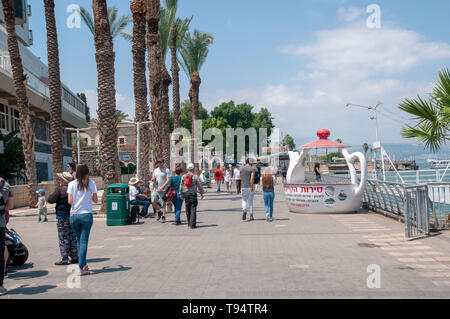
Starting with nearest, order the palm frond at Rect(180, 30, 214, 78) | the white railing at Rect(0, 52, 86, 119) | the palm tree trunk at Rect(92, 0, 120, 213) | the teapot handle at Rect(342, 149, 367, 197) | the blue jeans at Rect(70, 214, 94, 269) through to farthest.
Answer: the blue jeans at Rect(70, 214, 94, 269)
the teapot handle at Rect(342, 149, 367, 197)
the palm tree trunk at Rect(92, 0, 120, 213)
the white railing at Rect(0, 52, 86, 119)
the palm frond at Rect(180, 30, 214, 78)

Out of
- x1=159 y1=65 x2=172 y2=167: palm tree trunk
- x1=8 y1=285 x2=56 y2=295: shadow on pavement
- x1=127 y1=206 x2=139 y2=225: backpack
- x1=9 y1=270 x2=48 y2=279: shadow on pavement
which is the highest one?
x1=159 y1=65 x2=172 y2=167: palm tree trunk

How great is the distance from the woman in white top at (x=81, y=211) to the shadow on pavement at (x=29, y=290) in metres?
0.75

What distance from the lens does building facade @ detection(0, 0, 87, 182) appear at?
24417mm

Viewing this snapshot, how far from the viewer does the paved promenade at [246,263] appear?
5.90 m

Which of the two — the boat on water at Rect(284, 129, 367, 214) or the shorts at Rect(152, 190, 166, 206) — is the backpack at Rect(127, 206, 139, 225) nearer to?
the shorts at Rect(152, 190, 166, 206)

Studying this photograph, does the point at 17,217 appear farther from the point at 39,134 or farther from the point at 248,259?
the point at 39,134

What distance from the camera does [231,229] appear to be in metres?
11.8

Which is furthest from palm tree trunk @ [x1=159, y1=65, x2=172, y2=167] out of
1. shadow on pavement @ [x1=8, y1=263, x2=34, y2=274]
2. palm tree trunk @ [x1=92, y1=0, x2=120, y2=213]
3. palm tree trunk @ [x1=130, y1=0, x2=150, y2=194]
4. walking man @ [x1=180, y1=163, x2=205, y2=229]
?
shadow on pavement @ [x1=8, y1=263, x2=34, y2=274]

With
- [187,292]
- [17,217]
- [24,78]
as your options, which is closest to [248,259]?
[187,292]

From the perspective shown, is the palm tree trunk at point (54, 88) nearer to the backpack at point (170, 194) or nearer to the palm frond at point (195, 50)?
the backpack at point (170, 194)

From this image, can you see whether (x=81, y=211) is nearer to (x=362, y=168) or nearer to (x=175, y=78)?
(x=362, y=168)

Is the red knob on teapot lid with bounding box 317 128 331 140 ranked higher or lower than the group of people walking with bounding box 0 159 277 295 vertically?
higher

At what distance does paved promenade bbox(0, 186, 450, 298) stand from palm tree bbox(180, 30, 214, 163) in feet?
82.1
